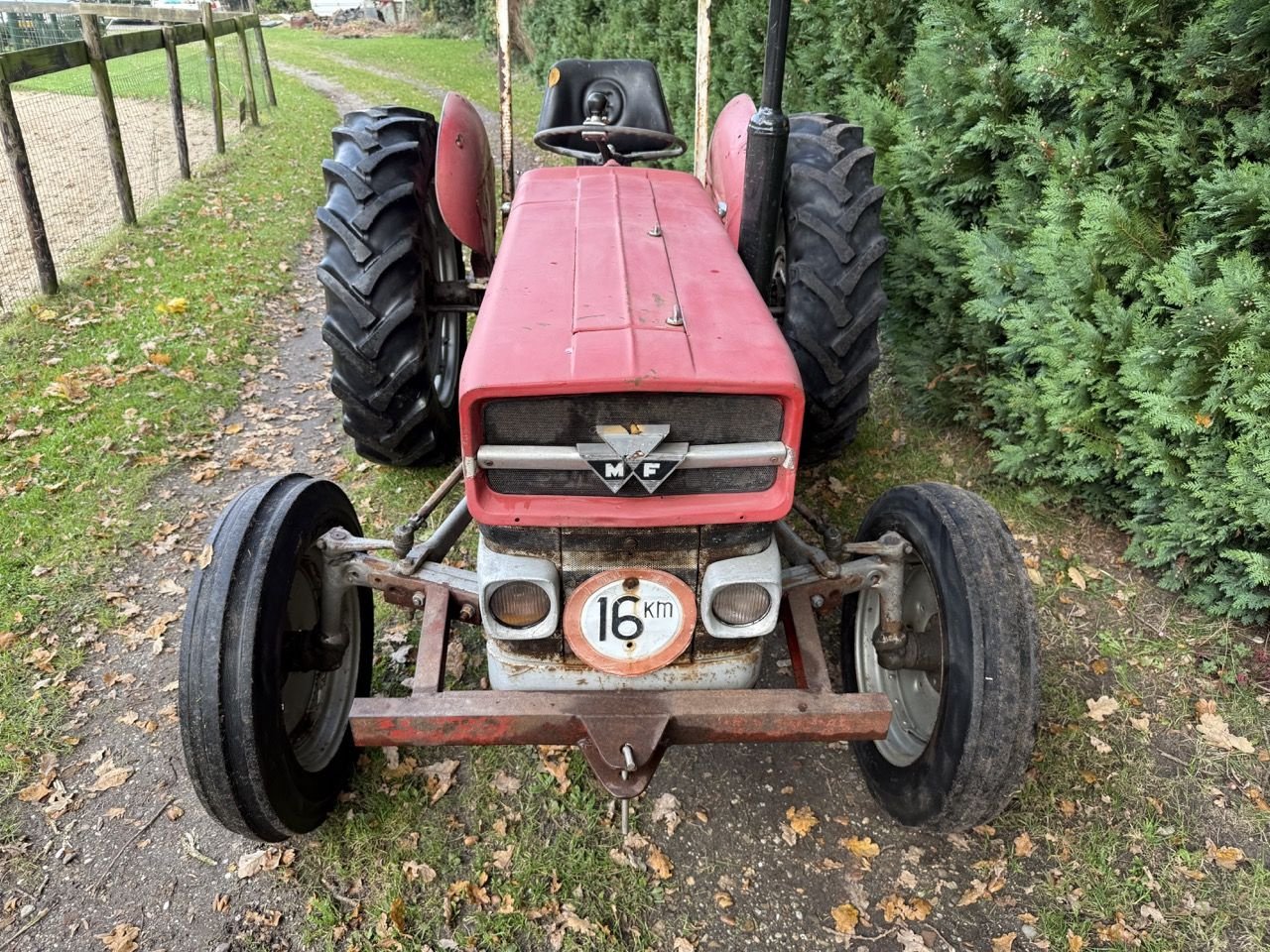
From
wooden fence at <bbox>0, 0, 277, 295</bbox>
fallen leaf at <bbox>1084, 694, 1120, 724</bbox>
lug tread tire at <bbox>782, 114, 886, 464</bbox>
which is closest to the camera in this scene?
fallen leaf at <bbox>1084, 694, 1120, 724</bbox>

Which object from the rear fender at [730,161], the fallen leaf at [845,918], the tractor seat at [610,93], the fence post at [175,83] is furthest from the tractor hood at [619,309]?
the fence post at [175,83]

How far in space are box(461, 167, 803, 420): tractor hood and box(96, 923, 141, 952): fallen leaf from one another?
174cm

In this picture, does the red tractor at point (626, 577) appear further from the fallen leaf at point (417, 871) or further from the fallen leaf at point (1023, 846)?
the fallen leaf at point (1023, 846)

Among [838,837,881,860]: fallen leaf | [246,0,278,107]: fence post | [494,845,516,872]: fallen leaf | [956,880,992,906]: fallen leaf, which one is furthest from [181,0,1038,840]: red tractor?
[246,0,278,107]: fence post

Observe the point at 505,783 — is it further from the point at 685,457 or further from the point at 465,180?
the point at 465,180

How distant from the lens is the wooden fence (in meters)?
5.45

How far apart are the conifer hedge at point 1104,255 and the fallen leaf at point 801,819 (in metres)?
1.78

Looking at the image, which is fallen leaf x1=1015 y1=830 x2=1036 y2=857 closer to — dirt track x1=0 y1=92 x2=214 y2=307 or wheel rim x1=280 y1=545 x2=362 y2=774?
wheel rim x1=280 y1=545 x2=362 y2=774

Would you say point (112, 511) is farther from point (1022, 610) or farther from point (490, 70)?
point (490, 70)

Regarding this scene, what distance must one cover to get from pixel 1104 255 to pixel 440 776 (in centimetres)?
305

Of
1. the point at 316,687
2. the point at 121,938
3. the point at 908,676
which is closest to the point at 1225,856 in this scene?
the point at 908,676

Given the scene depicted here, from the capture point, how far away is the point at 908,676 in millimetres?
2799

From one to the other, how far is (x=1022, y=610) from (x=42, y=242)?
6.08 metres

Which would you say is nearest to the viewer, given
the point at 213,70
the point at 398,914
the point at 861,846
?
the point at 398,914
